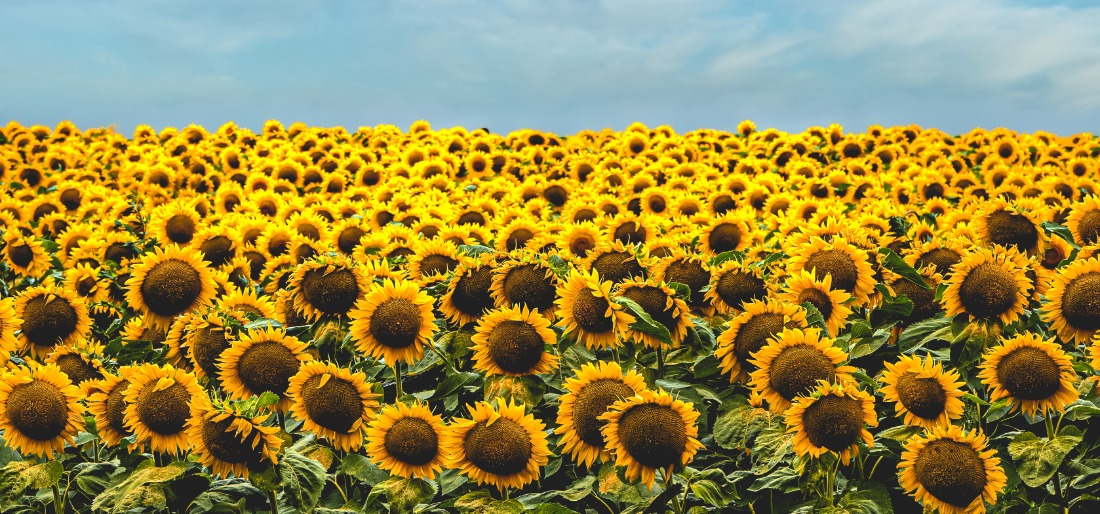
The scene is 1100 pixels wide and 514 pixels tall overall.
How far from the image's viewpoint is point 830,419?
4.24 meters

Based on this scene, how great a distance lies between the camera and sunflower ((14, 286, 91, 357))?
6633 millimetres

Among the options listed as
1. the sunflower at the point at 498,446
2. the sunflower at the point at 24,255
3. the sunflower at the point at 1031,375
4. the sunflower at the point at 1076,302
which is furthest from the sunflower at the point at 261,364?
the sunflower at the point at 24,255

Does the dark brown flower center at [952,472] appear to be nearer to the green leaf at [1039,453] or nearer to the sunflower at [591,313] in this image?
the green leaf at [1039,453]

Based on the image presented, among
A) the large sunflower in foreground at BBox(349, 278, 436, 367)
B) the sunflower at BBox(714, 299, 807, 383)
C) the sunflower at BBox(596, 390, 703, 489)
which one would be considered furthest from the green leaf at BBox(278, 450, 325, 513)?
the sunflower at BBox(714, 299, 807, 383)

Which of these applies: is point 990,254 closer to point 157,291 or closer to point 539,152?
point 157,291

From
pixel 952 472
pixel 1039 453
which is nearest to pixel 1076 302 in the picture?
pixel 1039 453

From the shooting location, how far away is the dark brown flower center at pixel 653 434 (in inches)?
164

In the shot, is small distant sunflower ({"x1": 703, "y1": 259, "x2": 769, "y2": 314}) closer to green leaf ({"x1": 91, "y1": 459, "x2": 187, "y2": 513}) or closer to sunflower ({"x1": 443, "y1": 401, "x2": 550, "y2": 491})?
sunflower ({"x1": 443, "y1": 401, "x2": 550, "y2": 491})

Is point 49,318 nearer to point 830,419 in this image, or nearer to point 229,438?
point 229,438

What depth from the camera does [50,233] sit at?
12875mm

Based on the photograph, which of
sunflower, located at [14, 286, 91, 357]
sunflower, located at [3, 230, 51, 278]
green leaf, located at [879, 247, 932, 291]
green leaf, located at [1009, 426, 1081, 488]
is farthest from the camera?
sunflower, located at [3, 230, 51, 278]

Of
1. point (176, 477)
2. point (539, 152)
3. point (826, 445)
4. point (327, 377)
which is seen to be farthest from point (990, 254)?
point (539, 152)

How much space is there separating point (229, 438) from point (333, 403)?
544 mm

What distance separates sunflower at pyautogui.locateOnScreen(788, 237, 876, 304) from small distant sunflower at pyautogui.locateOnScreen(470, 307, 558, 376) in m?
1.65
